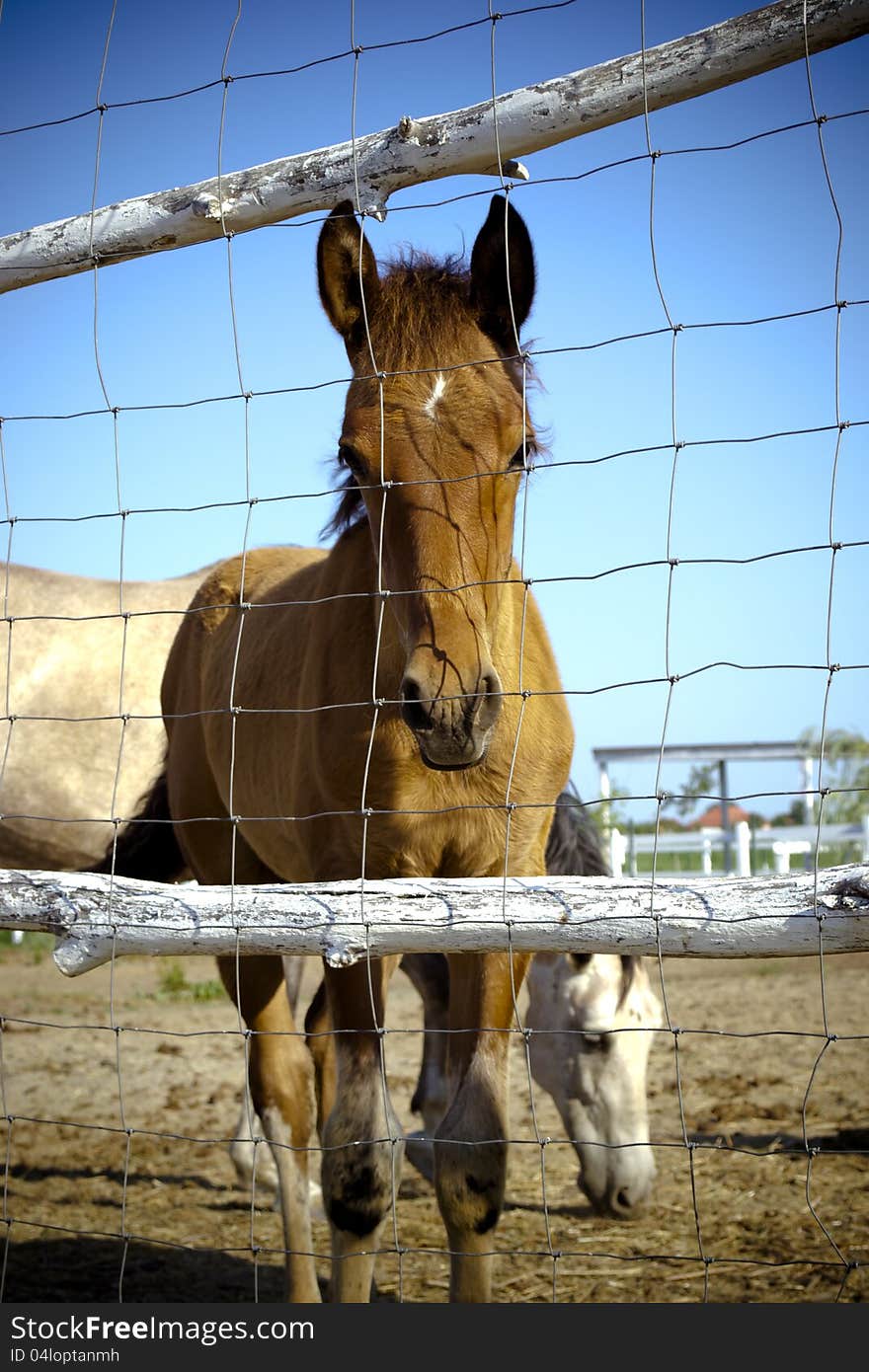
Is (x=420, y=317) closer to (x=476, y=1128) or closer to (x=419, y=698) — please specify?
(x=419, y=698)

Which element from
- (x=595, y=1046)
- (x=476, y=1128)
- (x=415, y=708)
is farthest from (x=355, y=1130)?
(x=595, y=1046)

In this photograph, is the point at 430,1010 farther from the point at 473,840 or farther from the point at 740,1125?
the point at 473,840

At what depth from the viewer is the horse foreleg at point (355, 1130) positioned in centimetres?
297

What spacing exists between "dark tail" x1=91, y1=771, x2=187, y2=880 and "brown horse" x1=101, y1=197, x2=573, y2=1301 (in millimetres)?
1647

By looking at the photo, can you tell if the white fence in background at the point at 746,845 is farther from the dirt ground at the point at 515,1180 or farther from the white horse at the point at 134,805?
the white horse at the point at 134,805

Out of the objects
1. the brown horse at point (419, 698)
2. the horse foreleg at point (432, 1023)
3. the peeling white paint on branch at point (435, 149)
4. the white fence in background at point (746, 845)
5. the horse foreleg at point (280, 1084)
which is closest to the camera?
the peeling white paint on branch at point (435, 149)

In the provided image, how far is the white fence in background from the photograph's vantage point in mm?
12898

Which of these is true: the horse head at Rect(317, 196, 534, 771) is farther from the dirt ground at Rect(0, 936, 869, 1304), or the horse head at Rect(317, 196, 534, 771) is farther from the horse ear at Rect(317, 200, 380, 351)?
the dirt ground at Rect(0, 936, 869, 1304)

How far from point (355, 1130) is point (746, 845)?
36.1ft

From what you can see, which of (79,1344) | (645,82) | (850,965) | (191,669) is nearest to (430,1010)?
(191,669)

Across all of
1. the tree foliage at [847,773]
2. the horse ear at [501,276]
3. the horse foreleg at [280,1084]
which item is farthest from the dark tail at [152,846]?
the tree foliage at [847,773]

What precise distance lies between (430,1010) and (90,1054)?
11.0 feet

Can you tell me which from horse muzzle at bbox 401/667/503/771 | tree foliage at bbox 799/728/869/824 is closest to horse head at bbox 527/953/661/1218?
horse muzzle at bbox 401/667/503/771

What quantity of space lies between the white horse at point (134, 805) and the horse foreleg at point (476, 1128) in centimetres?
163
